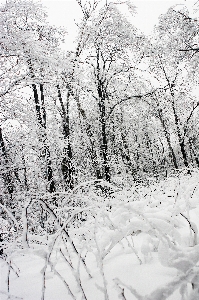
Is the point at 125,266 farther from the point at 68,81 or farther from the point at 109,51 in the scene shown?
the point at 109,51

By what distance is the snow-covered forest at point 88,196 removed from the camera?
3.18 feet

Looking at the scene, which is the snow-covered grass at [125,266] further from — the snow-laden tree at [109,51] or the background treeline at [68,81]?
the snow-laden tree at [109,51]

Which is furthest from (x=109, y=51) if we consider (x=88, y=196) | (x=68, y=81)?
(x=88, y=196)

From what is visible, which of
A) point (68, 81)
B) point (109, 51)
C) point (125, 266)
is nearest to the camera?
point (125, 266)

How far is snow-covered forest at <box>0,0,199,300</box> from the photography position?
97 cm

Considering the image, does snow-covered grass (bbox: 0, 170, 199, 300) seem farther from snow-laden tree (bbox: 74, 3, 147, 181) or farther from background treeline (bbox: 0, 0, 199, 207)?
snow-laden tree (bbox: 74, 3, 147, 181)

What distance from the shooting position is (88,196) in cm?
151

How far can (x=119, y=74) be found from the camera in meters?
11.4

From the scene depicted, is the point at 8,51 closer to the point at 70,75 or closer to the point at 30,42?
the point at 30,42

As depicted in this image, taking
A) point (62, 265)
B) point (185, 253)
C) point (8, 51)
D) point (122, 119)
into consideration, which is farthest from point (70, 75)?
point (122, 119)

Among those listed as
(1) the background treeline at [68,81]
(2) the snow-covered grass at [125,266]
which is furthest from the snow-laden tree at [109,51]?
(2) the snow-covered grass at [125,266]

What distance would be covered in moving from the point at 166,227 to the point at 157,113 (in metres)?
20.7

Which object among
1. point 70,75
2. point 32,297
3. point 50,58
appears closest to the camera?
point 32,297

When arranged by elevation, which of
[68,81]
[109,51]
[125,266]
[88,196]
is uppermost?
[109,51]
